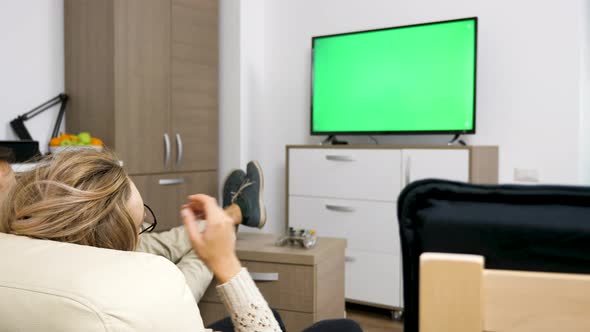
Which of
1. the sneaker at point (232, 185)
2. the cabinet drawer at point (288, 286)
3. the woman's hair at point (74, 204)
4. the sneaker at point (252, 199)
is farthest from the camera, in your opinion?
the sneaker at point (232, 185)

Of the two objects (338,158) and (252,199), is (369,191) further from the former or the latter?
(252,199)

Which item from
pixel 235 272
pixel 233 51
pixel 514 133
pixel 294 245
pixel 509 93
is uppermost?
pixel 233 51

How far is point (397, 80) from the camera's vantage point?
315 centimetres

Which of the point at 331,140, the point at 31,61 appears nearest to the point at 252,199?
the point at 331,140

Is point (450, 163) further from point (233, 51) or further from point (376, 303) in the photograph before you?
point (233, 51)

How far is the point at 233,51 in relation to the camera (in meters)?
3.60

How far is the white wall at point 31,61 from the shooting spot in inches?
108

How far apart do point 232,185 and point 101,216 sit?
184 cm

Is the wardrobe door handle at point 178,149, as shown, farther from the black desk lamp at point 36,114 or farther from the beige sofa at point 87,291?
the beige sofa at point 87,291

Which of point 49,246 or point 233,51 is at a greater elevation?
point 233,51

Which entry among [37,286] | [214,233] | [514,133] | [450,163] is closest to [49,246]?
[37,286]

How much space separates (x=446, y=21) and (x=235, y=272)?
261cm

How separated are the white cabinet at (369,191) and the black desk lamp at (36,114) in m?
1.40

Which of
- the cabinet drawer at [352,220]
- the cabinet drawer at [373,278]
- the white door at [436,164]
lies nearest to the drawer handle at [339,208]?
the cabinet drawer at [352,220]
